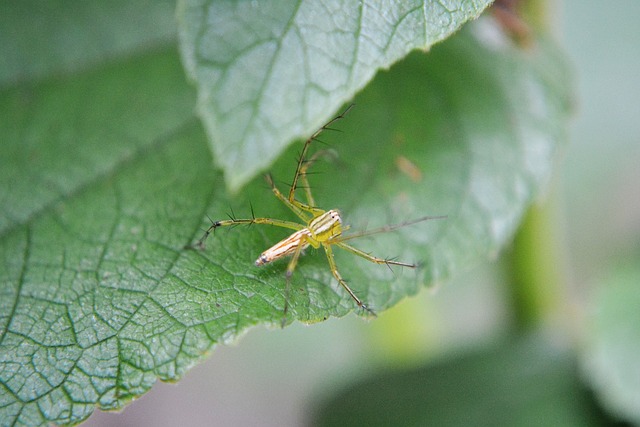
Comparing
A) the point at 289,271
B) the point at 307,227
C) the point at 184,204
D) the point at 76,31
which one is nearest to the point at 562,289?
the point at 307,227

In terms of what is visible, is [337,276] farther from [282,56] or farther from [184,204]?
[282,56]

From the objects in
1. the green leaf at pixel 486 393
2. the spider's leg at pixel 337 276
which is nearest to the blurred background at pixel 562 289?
the green leaf at pixel 486 393

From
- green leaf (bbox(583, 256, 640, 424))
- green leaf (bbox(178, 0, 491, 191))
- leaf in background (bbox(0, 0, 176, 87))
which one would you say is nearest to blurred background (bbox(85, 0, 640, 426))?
green leaf (bbox(583, 256, 640, 424))

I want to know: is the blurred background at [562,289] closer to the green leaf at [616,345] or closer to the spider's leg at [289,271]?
the green leaf at [616,345]

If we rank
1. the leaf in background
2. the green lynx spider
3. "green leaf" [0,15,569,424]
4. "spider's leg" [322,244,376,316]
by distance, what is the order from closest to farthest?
"green leaf" [0,15,569,424], "spider's leg" [322,244,376,316], the green lynx spider, the leaf in background

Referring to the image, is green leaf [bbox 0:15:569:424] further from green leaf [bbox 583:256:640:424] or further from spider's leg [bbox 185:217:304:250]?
green leaf [bbox 583:256:640:424]

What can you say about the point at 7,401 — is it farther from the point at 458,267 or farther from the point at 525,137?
the point at 525,137

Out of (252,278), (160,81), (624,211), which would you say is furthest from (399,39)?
(624,211)
